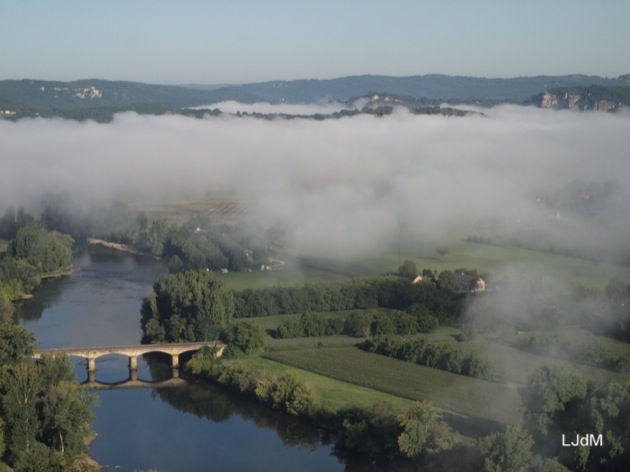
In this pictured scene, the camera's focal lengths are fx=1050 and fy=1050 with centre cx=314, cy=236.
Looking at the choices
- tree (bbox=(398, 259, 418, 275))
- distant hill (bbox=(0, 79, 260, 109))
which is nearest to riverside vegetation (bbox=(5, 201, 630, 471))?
tree (bbox=(398, 259, 418, 275))

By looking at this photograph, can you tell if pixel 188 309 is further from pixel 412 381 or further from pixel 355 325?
pixel 412 381

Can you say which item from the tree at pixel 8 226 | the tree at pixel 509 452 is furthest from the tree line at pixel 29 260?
the tree at pixel 509 452

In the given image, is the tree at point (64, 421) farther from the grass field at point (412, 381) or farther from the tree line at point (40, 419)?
the grass field at point (412, 381)

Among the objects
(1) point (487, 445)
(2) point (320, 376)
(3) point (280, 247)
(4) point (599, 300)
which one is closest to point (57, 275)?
(3) point (280, 247)

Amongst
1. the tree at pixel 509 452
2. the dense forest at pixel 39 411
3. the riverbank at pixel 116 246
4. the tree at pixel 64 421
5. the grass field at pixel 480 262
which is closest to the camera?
the tree at pixel 509 452

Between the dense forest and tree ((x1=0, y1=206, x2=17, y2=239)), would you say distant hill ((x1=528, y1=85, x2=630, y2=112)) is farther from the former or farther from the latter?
the dense forest
